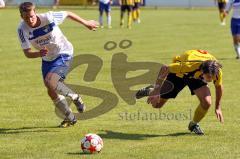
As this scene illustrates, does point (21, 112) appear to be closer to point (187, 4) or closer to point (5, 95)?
point (5, 95)

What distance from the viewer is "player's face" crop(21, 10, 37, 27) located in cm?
967

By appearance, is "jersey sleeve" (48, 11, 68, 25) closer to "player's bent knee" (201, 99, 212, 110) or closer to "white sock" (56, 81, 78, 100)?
"white sock" (56, 81, 78, 100)

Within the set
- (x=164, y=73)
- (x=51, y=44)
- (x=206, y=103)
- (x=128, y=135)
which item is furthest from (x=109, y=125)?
(x=206, y=103)

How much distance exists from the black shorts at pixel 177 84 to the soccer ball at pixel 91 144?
1984 millimetres

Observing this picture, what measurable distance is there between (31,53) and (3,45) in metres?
15.9

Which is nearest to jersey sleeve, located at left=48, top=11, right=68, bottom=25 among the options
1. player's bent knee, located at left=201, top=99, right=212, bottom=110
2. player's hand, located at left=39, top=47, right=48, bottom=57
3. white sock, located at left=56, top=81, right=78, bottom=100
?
player's hand, located at left=39, top=47, right=48, bottom=57

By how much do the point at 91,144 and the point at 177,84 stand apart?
7.77 feet

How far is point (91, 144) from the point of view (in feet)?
28.4

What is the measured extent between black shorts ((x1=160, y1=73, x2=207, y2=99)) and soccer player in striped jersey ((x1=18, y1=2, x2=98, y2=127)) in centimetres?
153

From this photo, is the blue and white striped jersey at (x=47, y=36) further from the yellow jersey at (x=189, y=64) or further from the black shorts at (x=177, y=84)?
the yellow jersey at (x=189, y=64)

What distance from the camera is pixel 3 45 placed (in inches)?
993

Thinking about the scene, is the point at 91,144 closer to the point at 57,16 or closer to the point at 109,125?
the point at 109,125

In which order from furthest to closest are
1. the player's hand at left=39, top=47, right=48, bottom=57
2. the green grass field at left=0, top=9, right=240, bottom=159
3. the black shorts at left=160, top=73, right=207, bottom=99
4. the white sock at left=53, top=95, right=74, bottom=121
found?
the white sock at left=53, top=95, right=74, bottom=121 → the black shorts at left=160, top=73, right=207, bottom=99 → the player's hand at left=39, top=47, right=48, bottom=57 → the green grass field at left=0, top=9, right=240, bottom=159

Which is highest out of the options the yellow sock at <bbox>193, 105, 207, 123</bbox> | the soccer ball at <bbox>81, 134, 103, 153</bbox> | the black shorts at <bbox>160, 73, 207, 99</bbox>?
the black shorts at <bbox>160, 73, 207, 99</bbox>
